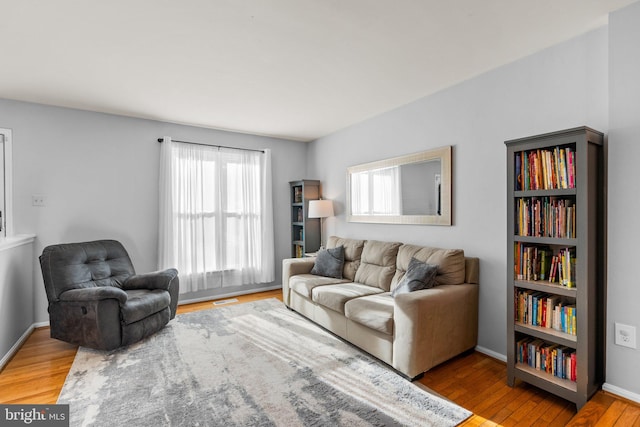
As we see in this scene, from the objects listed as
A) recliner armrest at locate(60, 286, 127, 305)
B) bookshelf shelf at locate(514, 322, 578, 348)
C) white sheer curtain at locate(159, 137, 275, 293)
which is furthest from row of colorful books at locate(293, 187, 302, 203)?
bookshelf shelf at locate(514, 322, 578, 348)

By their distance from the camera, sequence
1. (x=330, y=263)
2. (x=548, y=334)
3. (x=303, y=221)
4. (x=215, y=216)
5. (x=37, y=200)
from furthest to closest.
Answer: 1. (x=303, y=221)
2. (x=215, y=216)
3. (x=330, y=263)
4. (x=37, y=200)
5. (x=548, y=334)

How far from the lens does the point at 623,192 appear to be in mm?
1884

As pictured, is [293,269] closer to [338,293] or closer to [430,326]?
[338,293]

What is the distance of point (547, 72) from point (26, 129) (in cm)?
509

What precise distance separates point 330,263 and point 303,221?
1.25 m

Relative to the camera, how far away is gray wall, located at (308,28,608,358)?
2.18m

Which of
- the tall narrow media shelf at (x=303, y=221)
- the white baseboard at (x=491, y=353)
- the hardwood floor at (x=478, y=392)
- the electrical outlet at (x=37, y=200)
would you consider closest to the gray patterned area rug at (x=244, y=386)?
the hardwood floor at (x=478, y=392)

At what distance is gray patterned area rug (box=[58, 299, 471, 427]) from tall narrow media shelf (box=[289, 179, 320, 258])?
1868mm

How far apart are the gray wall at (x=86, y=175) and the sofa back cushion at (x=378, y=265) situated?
243cm

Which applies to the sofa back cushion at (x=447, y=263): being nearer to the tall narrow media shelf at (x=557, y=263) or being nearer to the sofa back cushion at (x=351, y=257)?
the tall narrow media shelf at (x=557, y=263)

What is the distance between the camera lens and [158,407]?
1.99 m

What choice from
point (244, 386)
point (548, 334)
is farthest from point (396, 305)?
point (244, 386)

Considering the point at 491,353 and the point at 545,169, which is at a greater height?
the point at 545,169

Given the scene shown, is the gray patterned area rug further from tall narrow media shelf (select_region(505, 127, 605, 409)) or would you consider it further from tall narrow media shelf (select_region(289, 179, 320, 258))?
tall narrow media shelf (select_region(289, 179, 320, 258))
